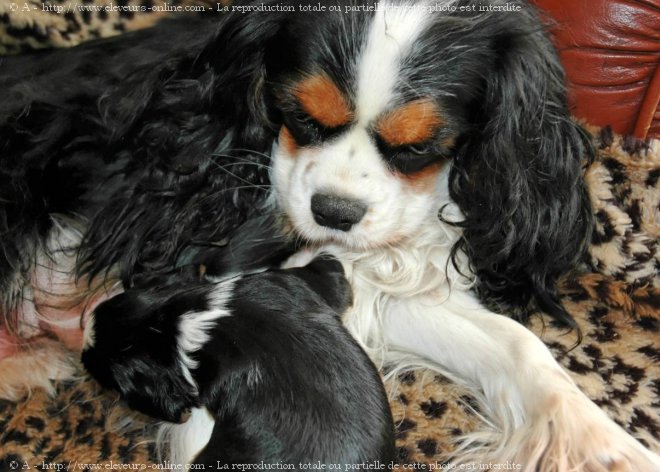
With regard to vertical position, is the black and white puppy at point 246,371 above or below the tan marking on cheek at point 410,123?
below

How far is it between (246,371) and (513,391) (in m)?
0.55

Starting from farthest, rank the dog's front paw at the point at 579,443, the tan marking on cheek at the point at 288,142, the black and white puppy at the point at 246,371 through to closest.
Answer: the tan marking on cheek at the point at 288,142, the dog's front paw at the point at 579,443, the black and white puppy at the point at 246,371

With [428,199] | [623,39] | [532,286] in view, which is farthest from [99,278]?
[623,39]

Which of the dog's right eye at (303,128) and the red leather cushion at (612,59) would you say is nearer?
the dog's right eye at (303,128)

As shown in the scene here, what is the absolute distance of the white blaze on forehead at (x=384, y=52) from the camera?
57.6 inches

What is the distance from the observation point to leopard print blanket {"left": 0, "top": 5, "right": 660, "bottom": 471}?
1513 millimetres

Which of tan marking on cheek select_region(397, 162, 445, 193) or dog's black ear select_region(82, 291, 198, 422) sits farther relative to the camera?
tan marking on cheek select_region(397, 162, 445, 193)

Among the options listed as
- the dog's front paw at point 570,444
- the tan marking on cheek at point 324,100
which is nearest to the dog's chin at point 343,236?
the tan marking on cheek at point 324,100

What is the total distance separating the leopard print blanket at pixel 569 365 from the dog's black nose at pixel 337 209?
39 cm

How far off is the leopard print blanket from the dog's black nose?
0.39 metres

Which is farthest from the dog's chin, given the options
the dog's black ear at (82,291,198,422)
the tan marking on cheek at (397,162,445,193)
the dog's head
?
the dog's black ear at (82,291,198,422)

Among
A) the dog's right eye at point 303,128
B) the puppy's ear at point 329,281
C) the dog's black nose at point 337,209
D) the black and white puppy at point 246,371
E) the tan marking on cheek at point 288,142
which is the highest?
the dog's right eye at point 303,128

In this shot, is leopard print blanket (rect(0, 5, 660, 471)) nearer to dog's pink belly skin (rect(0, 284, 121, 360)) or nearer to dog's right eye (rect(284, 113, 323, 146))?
dog's pink belly skin (rect(0, 284, 121, 360))

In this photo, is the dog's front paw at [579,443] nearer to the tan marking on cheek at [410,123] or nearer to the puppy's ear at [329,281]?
the puppy's ear at [329,281]
